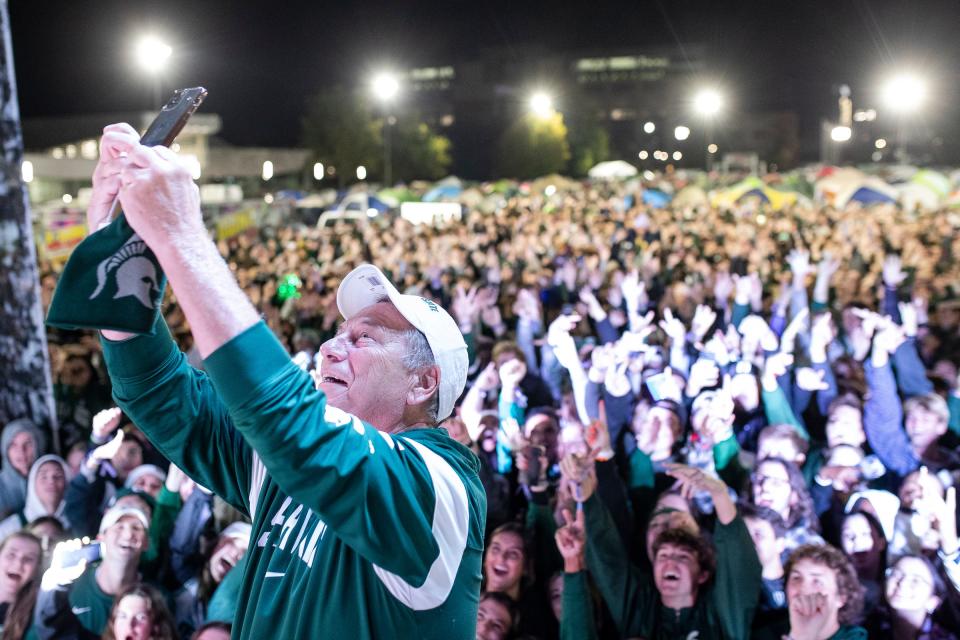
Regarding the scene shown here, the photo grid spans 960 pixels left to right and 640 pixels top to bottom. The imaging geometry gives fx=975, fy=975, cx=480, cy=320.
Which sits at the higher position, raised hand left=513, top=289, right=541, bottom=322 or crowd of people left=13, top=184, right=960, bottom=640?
raised hand left=513, top=289, right=541, bottom=322

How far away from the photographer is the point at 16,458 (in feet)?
17.9

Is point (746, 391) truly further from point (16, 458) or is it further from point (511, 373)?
point (16, 458)

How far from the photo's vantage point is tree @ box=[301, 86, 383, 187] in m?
58.2

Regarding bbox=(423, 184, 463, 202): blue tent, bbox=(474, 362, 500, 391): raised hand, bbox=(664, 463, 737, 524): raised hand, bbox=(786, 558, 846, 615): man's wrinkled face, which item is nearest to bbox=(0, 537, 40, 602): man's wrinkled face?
bbox=(474, 362, 500, 391): raised hand

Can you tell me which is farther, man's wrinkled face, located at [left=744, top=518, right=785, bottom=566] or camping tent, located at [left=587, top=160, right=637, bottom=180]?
camping tent, located at [left=587, top=160, right=637, bottom=180]

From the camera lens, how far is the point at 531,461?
466cm

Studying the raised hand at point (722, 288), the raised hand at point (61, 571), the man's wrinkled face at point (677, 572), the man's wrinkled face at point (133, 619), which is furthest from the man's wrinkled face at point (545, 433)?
the raised hand at point (722, 288)

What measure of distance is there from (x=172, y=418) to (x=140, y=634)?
211cm

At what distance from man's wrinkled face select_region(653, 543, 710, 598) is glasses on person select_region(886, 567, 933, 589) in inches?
28.7

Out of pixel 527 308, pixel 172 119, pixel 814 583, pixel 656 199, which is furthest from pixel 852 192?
pixel 172 119

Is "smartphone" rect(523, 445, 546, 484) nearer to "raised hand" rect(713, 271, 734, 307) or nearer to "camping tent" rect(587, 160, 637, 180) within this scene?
"raised hand" rect(713, 271, 734, 307)

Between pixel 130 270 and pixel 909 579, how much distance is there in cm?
324

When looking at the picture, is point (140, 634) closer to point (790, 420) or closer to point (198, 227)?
point (198, 227)

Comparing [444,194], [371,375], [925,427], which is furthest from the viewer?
[444,194]
